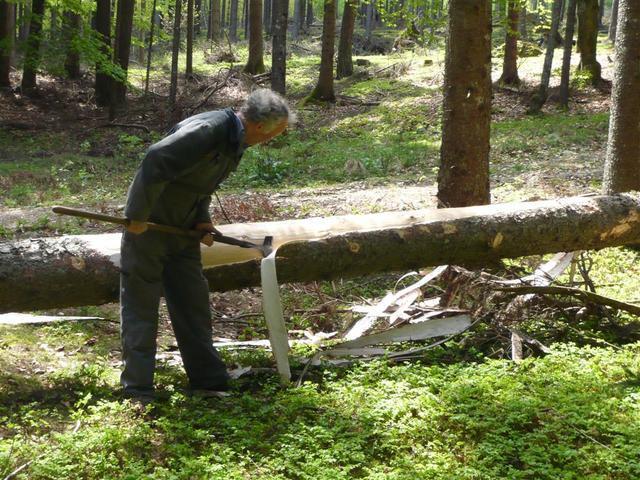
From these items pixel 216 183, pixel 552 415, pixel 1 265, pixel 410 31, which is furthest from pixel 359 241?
pixel 410 31

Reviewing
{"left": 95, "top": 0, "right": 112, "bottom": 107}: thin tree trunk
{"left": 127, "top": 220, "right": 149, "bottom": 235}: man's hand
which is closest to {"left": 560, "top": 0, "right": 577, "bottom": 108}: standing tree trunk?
{"left": 95, "top": 0, "right": 112, "bottom": 107}: thin tree trunk

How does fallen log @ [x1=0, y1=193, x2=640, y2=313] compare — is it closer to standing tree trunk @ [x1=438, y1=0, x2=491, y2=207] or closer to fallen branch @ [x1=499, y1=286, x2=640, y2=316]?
fallen branch @ [x1=499, y1=286, x2=640, y2=316]

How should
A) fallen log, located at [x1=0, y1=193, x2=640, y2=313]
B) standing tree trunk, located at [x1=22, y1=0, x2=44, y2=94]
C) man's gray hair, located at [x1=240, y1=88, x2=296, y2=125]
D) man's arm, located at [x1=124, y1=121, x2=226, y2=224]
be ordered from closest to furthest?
man's arm, located at [x1=124, y1=121, x2=226, y2=224] → man's gray hair, located at [x1=240, y1=88, x2=296, y2=125] → fallen log, located at [x1=0, y1=193, x2=640, y2=313] → standing tree trunk, located at [x1=22, y1=0, x2=44, y2=94]

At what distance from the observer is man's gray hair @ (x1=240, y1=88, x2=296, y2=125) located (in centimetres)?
455

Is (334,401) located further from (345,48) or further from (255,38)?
(345,48)

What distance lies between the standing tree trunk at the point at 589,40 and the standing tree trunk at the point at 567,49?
2.25 meters

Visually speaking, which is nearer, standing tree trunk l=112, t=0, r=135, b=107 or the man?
the man

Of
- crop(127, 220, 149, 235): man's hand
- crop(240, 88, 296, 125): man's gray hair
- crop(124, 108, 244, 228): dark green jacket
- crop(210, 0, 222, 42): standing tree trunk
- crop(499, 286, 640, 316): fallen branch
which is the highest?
crop(210, 0, 222, 42): standing tree trunk

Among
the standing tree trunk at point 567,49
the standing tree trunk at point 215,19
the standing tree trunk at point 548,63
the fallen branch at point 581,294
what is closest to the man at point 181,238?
Answer: the fallen branch at point 581,294

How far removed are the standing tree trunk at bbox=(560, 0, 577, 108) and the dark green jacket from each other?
14847mm

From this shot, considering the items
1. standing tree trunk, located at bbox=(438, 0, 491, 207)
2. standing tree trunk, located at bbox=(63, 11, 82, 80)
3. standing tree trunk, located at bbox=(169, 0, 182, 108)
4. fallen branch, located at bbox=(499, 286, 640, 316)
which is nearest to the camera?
fallen branch, located at bbox=(499, 286, 640, 316)

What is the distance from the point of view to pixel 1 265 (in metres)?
4.99

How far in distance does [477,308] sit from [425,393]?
187 centimetres

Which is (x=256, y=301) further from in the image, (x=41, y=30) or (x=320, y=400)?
(x=41, y=30)
